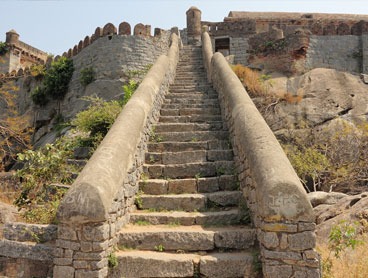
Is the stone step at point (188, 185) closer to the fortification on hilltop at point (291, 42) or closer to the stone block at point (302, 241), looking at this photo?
the stone block at point (302, 241)

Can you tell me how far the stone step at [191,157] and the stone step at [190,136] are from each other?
0.65m

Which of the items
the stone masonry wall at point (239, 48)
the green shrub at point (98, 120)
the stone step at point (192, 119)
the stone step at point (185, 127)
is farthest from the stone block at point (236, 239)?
the stone masonry wall at point (239, 48)

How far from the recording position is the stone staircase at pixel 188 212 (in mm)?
→ 3516

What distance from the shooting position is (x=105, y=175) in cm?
355

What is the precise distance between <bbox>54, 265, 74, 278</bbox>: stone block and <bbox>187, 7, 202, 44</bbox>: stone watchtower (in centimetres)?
1778

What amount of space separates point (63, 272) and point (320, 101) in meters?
10.9

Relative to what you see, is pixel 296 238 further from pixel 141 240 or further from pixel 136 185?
pixel 136 185

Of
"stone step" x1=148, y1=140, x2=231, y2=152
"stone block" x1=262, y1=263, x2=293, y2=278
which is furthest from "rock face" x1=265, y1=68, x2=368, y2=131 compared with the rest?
"stone block" x1=262, y1=263, x2=293, y2=278

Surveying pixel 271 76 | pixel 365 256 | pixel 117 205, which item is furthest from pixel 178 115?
pixel 271 76

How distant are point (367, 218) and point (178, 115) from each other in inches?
175

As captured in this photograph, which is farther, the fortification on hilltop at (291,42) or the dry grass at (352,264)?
the fortification on hilltop at (291,42)

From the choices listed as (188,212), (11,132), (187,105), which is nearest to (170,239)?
(188,212)

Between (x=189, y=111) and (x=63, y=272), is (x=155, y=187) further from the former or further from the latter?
(x=189, y=111)

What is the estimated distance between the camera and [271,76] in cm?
1413
